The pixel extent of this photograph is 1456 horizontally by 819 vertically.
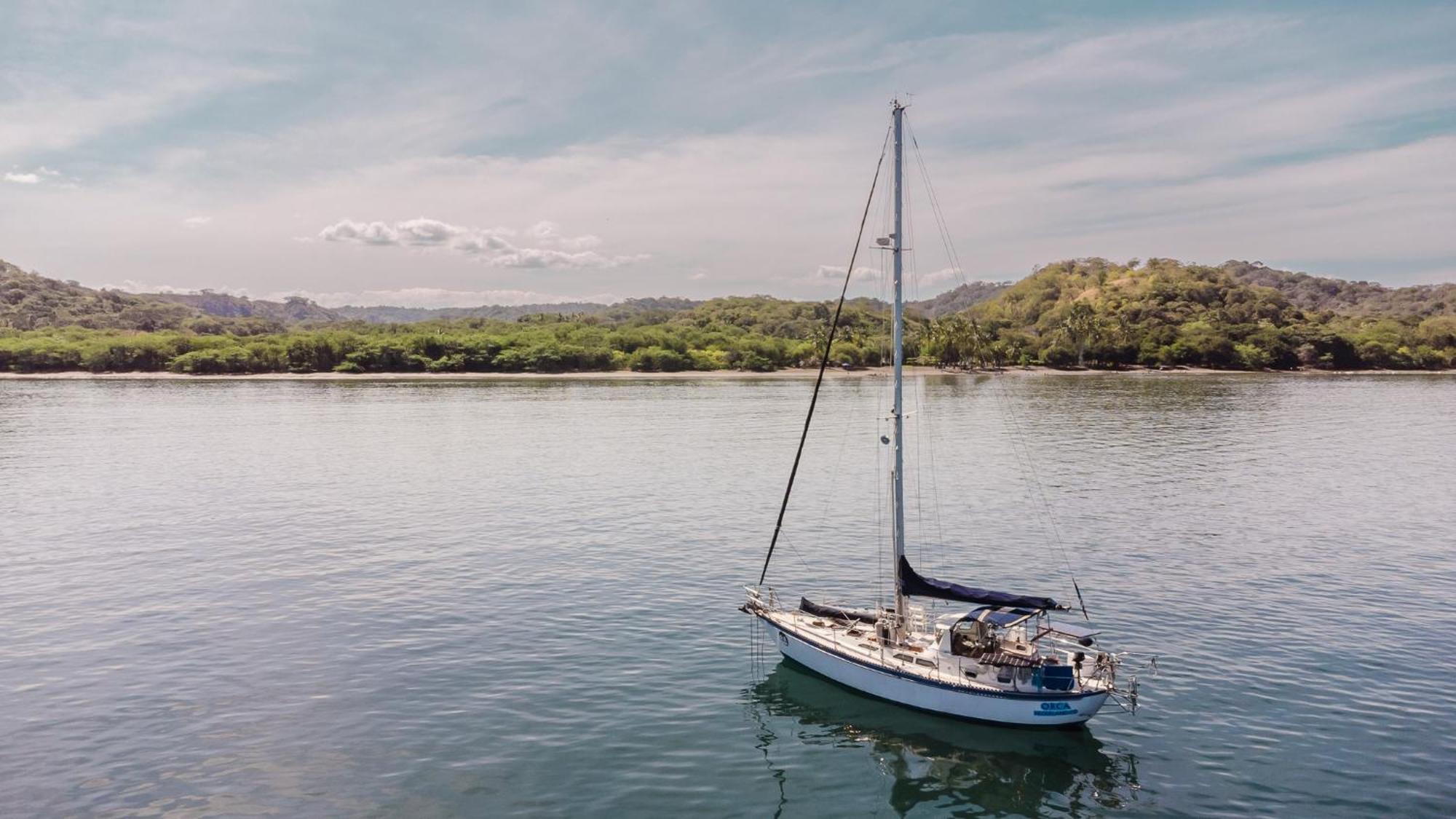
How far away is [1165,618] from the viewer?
133 ft

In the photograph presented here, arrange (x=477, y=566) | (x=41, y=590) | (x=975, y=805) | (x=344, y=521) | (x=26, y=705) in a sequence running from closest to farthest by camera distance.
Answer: (x=975, y=805)
(x=26, y=705)
(x=41, y=590)
(x=477, y=566)
(x=344, y=521)

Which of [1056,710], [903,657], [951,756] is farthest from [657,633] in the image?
[1056,710]

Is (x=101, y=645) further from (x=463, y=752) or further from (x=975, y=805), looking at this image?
(x=975, y=805)

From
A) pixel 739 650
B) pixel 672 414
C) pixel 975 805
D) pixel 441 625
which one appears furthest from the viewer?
pixel 672 414

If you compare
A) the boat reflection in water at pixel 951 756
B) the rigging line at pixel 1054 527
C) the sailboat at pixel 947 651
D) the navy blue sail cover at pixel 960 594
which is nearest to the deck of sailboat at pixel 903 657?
the sailboat at pixel 947 651

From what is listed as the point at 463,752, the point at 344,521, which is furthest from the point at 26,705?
the point at 344,521

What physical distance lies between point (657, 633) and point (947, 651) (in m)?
13.7

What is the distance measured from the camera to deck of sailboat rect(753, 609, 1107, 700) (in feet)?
94.5

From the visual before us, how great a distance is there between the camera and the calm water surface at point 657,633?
1031 inches

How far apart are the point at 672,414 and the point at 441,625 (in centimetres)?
10587

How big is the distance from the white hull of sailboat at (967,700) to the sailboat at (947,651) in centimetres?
3

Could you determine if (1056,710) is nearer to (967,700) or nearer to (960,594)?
(967,700)

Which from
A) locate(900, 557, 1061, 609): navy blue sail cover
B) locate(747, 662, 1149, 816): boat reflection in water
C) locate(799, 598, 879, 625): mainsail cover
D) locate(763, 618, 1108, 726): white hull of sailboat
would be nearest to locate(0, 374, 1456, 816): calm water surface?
locate(747, 662, 1149, 816): boat reflection in water

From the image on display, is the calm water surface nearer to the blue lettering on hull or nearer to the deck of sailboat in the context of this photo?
the blue lettering on hull
